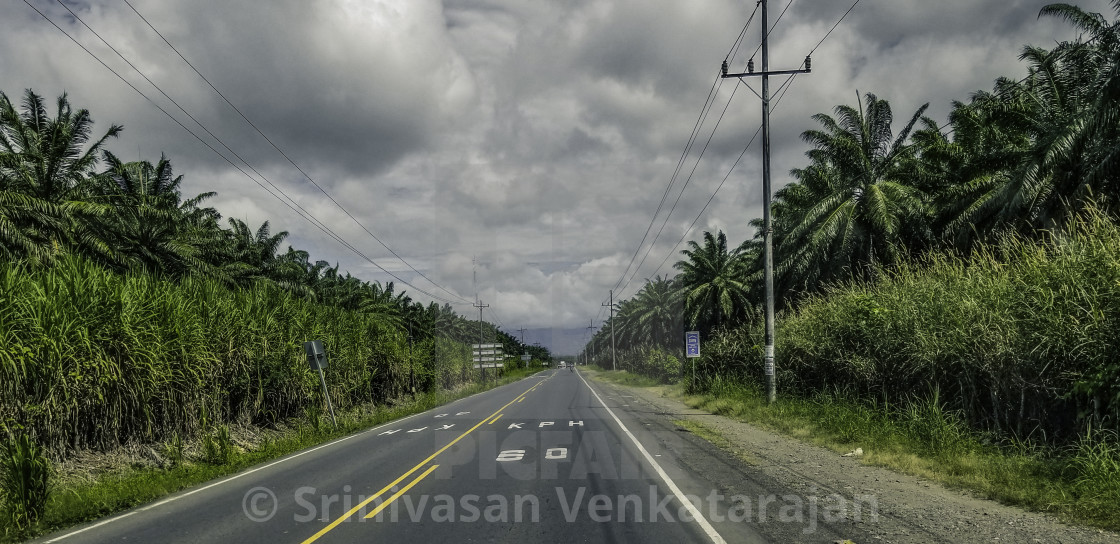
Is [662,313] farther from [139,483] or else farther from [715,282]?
[139,483]

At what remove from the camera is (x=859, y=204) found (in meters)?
29.2

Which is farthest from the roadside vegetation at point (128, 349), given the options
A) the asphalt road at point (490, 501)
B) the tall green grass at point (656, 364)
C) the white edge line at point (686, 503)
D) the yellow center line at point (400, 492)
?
the tall green grass at point (656, 364)

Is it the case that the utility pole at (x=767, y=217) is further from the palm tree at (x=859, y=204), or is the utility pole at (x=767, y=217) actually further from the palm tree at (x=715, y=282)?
the palm tree at (x=715, y=282)

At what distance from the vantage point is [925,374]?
43.4 ft

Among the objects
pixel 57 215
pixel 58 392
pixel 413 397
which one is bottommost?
pixel 413 397

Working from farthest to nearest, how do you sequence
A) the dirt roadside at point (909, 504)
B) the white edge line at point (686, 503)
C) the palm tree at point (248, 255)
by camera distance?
1. the palm tree at point (248, 255)
2. the white edge line at point (686, 503)
3. the dirt roadside at point (909, 504)

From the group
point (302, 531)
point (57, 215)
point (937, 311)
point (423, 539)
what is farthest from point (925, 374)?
point (57, 215)

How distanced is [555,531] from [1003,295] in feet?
30.3

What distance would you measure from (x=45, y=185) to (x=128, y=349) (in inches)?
708

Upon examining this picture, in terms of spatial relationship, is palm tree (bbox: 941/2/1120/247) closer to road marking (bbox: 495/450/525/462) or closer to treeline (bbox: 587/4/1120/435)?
treeline (bbox: 587/4/1120/435)

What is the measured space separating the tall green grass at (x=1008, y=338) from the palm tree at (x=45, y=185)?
24040mm

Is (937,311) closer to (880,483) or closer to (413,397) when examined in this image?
(880,483)

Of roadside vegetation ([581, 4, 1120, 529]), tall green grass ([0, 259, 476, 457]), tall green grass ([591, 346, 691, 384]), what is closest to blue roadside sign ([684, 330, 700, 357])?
roadside vegetation ([581, 4, 1120, 529])

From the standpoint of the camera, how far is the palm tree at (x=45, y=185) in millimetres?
19984
